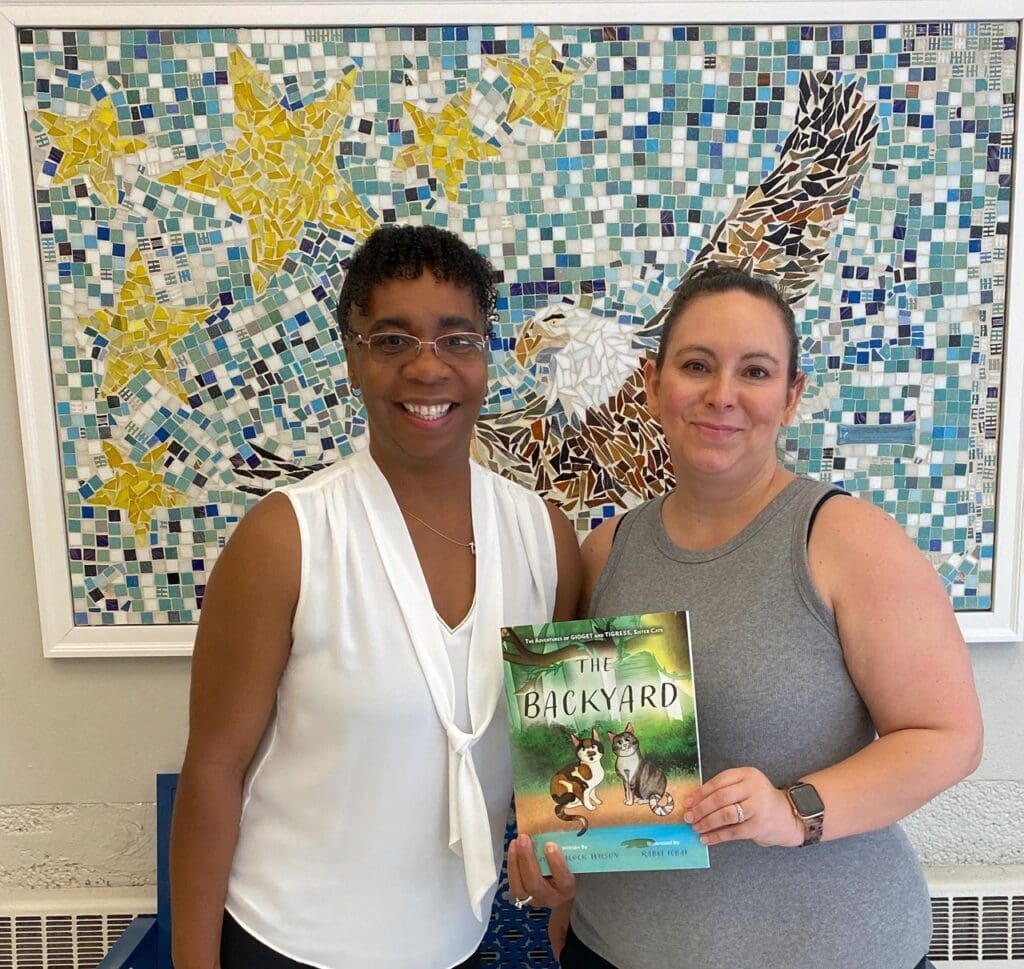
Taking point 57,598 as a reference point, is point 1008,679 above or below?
below

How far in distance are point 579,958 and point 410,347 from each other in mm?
1081

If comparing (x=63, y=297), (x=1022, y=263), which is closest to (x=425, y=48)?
(x=63, y=297)

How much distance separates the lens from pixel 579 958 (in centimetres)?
140

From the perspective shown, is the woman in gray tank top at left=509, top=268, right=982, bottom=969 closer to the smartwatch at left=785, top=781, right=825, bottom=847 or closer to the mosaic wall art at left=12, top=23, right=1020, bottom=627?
the smartwatch at left=785, top=781, right=825, bottom=847

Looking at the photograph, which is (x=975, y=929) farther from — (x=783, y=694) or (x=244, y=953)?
(x=244, y=953)

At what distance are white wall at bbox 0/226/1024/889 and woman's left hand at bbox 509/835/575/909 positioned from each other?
114 cm

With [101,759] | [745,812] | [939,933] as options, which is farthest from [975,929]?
[101,759]

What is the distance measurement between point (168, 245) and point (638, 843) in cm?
161

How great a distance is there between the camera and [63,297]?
188cm

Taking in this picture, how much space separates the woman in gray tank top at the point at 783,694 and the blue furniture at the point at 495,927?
77 cm

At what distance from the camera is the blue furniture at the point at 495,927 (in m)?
1.89

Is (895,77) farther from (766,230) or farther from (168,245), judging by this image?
(168,245)

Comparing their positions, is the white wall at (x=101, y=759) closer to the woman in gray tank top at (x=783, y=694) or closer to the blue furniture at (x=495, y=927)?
the blue furniture at (x=495, y=927)

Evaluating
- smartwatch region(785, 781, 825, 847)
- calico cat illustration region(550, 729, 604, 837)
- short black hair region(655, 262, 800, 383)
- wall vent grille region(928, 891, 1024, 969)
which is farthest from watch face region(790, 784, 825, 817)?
wall vent grille region(928, 891, 1024, 969)
